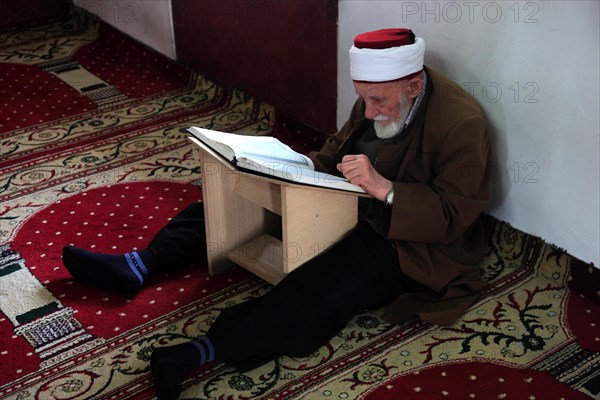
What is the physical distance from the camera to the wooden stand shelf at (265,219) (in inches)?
84.5

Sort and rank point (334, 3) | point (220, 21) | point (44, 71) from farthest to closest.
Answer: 1. point (44, 71)
2. point (220, 21)
3. point (334, 3)

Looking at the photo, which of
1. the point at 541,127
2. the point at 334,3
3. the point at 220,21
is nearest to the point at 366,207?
the point at 541,127

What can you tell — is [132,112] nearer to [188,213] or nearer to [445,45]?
[188,213]

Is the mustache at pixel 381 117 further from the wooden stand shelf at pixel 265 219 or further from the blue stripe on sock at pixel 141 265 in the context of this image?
the blue stripe on sock at pixel 141 265

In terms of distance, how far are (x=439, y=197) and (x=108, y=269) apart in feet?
3.28

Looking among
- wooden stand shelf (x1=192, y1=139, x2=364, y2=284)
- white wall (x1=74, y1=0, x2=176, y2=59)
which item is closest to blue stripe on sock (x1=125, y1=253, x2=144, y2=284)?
wooden stand shelf (x1=192, y1=139, x2=364, y2=284)

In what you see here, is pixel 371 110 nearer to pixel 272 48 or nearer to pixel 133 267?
pixel 133 267

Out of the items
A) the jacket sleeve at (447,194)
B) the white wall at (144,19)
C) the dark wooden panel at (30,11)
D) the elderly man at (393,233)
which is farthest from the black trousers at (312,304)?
the dark wooden panel at (30,11)

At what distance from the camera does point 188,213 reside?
2.58 meters

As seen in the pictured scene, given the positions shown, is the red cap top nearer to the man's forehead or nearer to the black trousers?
the man's forehead

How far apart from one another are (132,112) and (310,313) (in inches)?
74.0

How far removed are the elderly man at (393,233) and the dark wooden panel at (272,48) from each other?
0.77 metres

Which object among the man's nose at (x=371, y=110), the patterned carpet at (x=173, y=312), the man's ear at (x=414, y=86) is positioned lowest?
the patterned carpet at (x=173, y=312)

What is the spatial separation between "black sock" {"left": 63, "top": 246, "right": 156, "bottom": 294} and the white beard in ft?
2.69
